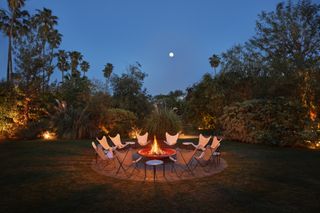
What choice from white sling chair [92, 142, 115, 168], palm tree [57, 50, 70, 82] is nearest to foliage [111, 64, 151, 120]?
white sling chair [92, 142, 115, 168]

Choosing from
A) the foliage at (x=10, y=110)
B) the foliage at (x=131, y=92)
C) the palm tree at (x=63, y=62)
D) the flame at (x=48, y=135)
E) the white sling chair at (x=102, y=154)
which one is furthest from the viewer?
the palm tree at (x=63, y=62)

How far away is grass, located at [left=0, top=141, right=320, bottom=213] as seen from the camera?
12.0 ft

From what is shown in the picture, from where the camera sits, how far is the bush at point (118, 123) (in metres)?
13.3

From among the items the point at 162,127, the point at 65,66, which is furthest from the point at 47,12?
the point at 162,127

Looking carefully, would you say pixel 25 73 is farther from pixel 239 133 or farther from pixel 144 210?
pixel 144 210

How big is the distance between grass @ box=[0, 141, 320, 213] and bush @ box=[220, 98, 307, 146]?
2787 mm

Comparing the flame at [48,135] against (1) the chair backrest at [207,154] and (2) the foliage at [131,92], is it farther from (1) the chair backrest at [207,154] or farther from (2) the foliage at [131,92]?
(1) the chair backrest at [207,154]

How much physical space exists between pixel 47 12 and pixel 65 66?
27.2ft

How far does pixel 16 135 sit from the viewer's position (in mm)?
11977

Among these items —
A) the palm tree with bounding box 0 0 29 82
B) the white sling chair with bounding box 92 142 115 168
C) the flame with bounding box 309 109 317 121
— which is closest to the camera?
the white sling chair with bounding box 92 142 115 168

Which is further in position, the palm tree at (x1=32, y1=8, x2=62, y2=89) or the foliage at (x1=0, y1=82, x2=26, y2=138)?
the palm tree at (x1=32, y1=8, x2=62, y2=89)

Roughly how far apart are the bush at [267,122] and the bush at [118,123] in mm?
6032

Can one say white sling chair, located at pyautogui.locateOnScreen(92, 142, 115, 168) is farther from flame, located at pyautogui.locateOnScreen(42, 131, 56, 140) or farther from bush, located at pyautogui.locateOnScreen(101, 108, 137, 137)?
flame, located at pyautogui.locateOnScreen(42, 131, 56, 140)

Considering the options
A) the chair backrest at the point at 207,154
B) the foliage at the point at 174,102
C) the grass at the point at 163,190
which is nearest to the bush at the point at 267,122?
the grass at the point at 163,190
